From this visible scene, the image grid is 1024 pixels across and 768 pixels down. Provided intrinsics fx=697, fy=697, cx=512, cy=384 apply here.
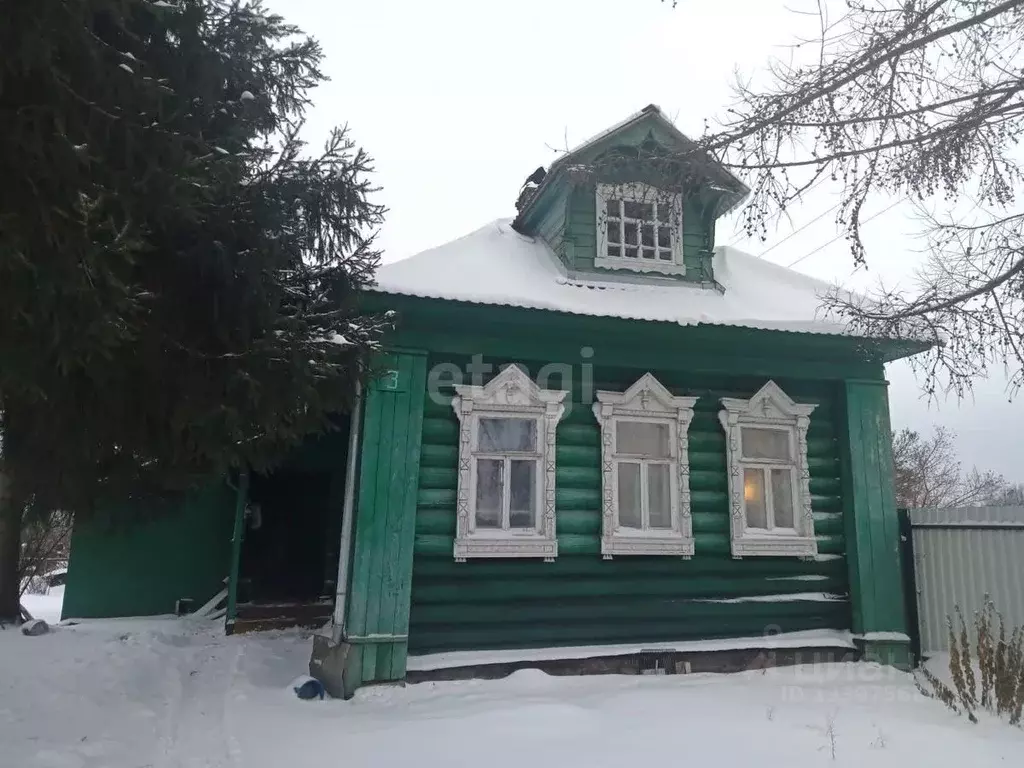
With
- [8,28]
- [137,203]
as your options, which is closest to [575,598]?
[137,203]

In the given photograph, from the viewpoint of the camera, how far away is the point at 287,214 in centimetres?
535

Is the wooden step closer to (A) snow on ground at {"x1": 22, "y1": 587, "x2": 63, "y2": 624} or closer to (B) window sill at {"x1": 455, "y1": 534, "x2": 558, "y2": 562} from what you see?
(B) window sill at {"x1": 455, "y1": 534, "x2": 558, "y2": 562}

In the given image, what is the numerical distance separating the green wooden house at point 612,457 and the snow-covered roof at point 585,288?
39 mm

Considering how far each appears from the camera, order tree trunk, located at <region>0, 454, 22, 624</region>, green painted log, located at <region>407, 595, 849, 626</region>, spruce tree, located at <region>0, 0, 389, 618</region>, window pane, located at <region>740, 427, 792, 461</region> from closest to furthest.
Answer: spruce tree, located at <region>0, 0, 389, 618</region>
green painted log, located at <region>407, 595, 849, 626</region>
window pane, located at <region>740, 427, 792, 461</region>
tree trunk, located at <region>0, 454, 22, 624</region>

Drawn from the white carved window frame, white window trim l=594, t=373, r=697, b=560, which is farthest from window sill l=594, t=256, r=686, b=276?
the white carved window frame

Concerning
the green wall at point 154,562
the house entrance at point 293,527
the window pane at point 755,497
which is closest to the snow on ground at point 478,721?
the window pane at point 755,497

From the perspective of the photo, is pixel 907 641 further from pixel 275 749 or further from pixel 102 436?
pixel 102 436

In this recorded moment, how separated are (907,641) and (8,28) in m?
8.13

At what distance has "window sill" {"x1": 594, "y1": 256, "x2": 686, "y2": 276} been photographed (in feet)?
24.5

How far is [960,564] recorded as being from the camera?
21.3 ft

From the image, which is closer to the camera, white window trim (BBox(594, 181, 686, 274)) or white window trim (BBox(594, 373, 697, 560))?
white window trim (BBox(594, 373, 697, 560))

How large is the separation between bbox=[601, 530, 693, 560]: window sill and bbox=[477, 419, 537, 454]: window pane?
111cm

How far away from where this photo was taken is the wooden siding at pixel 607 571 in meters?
6.08

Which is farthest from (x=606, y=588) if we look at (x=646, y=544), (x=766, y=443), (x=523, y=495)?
(x=766, y=443)
